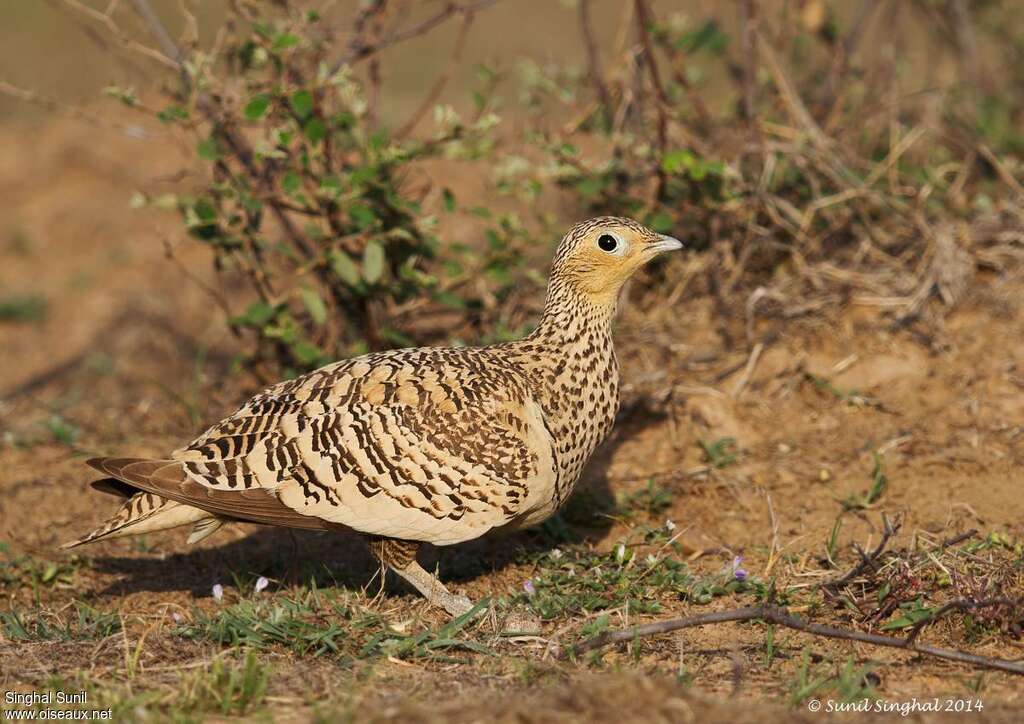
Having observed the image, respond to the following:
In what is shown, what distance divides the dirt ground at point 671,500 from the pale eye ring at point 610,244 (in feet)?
3.96

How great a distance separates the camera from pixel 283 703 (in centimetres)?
341

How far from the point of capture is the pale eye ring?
4.60 metres

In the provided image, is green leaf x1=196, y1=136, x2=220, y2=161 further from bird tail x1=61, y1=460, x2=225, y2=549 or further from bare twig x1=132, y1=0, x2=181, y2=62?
bird tail x1=61, y1=460, x2=225, y2=549

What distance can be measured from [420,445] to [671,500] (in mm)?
1486

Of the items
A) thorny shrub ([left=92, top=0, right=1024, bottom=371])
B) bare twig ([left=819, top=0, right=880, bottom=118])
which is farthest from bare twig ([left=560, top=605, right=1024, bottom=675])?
bare twig ([left=819, top=0, right=880, bottom=118])

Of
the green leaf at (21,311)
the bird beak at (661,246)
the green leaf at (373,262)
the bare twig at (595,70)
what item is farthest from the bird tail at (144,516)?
the green leaf at (21,311)

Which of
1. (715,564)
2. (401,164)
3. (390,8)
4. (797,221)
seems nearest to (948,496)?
(715,564)

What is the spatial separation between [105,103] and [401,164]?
6574 mm

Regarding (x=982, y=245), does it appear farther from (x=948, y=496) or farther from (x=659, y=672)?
(x=659, y=672)

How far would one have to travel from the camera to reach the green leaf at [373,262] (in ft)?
18.7

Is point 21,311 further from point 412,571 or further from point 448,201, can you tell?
point 412,571

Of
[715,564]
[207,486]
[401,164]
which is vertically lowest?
[715,564]

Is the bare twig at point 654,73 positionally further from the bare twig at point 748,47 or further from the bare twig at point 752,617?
the bare twig at point 752,617

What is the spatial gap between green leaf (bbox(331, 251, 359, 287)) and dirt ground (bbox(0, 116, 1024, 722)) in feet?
3.51
